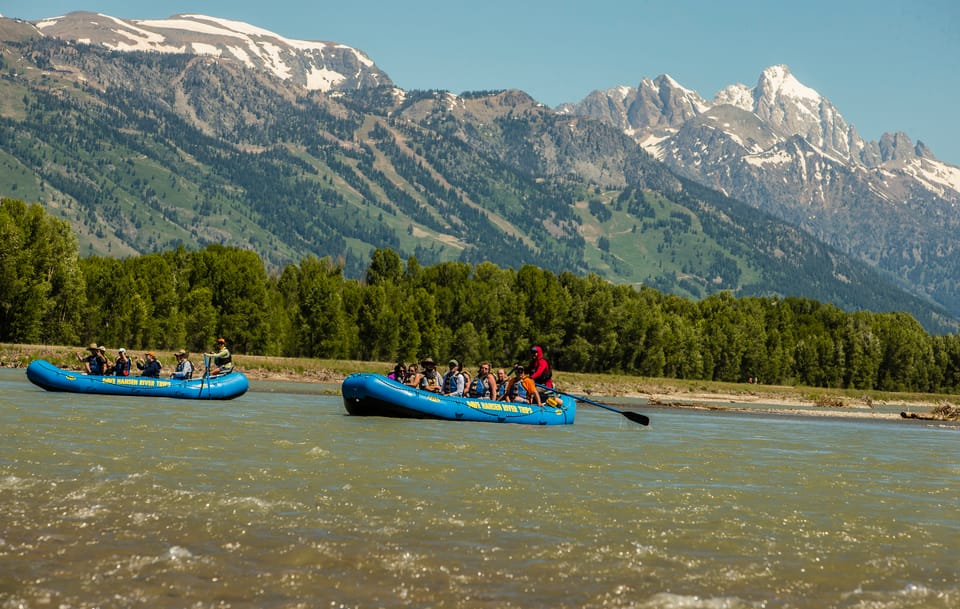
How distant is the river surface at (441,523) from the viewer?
12781mm

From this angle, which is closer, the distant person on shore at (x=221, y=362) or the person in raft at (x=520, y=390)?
the person in raft at (x=520, y=390)

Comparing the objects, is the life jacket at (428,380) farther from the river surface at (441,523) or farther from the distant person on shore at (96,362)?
the distant person on shore at (96,362)

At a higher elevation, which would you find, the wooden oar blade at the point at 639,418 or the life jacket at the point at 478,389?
the life jacket at the point at 478,389

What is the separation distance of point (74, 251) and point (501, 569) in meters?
103

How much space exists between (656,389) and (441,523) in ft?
351

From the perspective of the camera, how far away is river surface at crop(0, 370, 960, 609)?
1278 cm

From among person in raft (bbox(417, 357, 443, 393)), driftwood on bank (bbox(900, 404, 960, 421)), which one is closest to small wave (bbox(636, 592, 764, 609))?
person in raft (bbox(417, 357, 443, 393))

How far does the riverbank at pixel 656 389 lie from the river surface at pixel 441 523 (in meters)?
50.3

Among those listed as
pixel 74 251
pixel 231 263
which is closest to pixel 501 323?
pixel 231 263

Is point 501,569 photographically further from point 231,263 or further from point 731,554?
point 231,263

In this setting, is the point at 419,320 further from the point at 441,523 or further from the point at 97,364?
the point at 441,523

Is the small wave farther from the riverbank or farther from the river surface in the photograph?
the riverbank

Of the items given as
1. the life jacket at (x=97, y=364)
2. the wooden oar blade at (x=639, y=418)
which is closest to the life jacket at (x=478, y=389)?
the wooden oar blade at (x=639, y=418)

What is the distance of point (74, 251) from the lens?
352 feet
